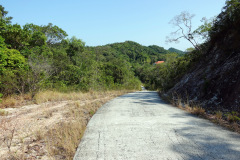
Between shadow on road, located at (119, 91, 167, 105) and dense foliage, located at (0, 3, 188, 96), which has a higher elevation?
dense foliage, located at (0, 3, 188, 96)

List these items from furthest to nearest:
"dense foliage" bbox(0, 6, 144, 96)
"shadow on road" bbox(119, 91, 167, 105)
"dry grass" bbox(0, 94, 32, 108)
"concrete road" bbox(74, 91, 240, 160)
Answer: "dense foliage" bbox(0, 6, 144, 96)
"shadow on road" bbox(119, 91, 167, 105)
"dry grass" bbox(0, 94, 32, 108)
"concrete road" bbox(74, 91, 240, 160)

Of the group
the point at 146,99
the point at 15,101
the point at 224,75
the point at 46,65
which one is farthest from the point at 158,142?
the point at 46,65

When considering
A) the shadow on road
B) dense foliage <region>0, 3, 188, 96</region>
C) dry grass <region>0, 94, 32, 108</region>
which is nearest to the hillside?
the shadow on road

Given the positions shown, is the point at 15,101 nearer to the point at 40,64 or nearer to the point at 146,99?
the point at 40,64

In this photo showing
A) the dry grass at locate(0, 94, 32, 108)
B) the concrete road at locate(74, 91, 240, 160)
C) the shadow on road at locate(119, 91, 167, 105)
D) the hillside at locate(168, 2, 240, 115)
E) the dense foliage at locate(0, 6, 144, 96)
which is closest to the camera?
the concrete road at locate(74, 91, 240, 160)

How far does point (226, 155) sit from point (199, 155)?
0.48 m

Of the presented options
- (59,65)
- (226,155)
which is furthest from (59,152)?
(59,65)

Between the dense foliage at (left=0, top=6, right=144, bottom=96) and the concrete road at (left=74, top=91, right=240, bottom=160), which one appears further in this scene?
the dense foliage at (left=0, top=6, right=144, bottom=96)

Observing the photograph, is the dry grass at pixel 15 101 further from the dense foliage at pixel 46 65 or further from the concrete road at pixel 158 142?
the concrete road at pixel 158 142

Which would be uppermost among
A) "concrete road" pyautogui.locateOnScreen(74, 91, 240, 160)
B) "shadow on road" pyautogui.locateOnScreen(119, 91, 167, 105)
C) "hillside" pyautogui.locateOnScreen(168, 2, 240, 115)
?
"hillside" pyautogui.locateOnScreen(168, 2, 240, 115)

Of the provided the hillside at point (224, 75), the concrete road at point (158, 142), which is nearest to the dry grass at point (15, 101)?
the concrete road at point (158, 142)

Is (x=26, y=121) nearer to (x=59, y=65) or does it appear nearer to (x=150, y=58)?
(x=59, y=65)

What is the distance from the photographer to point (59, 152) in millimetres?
3023

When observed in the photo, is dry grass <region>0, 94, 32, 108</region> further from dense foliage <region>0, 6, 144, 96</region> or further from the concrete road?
the concrete road
